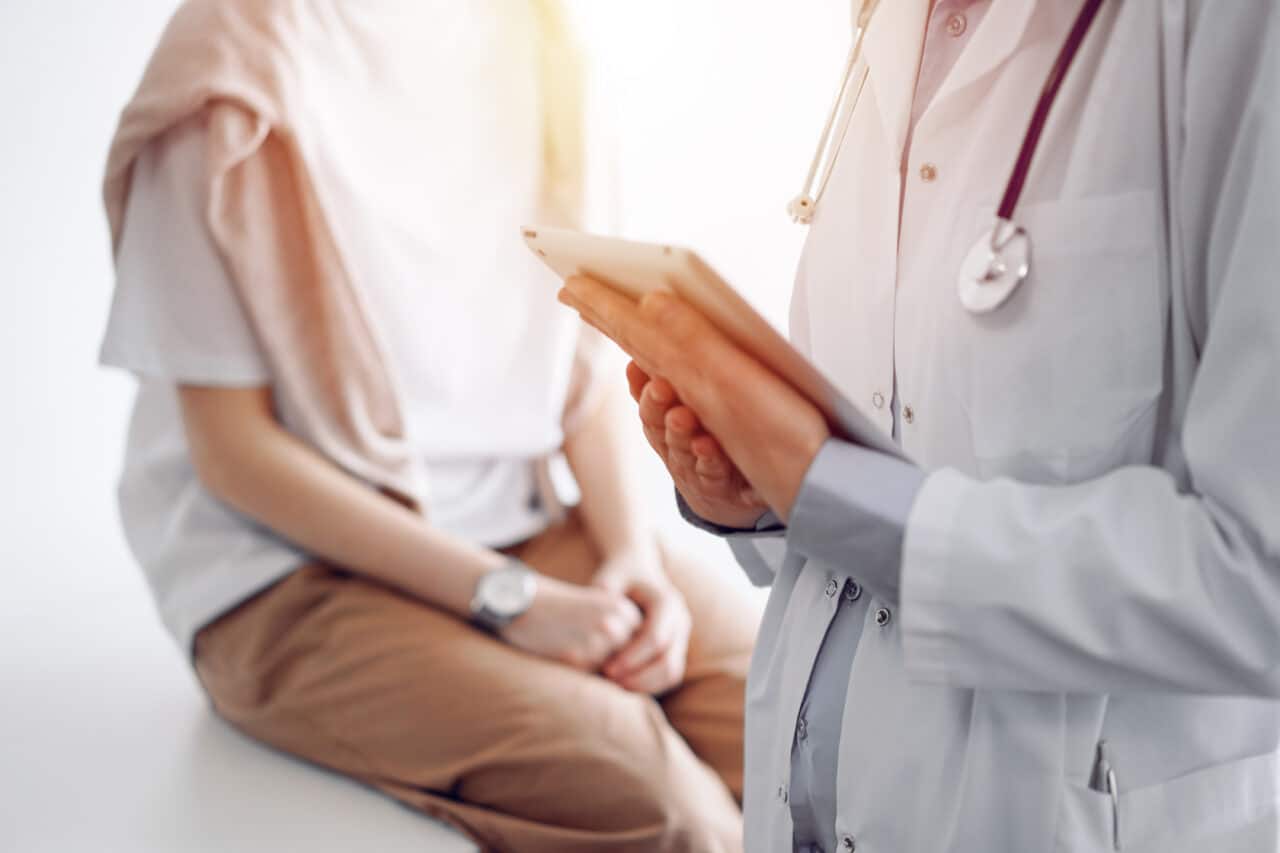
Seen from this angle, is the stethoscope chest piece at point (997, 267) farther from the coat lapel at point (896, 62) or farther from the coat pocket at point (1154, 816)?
the coat pocket at point (1154, 816)

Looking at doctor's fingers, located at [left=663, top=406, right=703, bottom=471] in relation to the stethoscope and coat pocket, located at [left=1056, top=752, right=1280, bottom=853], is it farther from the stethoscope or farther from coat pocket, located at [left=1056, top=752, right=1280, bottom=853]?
coat pocket, located at [left=1056, top=752, right=1280, bottom=853]

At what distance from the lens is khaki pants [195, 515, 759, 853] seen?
44.3 inches

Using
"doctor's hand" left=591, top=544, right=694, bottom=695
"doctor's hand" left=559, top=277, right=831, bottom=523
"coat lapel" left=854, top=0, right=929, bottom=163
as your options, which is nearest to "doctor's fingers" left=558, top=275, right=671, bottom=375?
"doctor's hand" left=559, top=277, right=831, bottom=523

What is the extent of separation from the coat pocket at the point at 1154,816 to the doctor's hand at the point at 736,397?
22 centimetres

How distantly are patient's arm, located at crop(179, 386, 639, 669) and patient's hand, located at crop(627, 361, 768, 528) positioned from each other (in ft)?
1.67

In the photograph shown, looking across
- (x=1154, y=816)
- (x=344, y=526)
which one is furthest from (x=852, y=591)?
(x=344, y=526)

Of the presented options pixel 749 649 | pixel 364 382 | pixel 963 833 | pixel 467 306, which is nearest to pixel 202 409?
pixel 364 382

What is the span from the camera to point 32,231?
1586 millimetres

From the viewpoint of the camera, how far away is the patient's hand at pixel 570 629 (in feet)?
4.07

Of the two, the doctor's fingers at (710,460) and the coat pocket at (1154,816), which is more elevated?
the doctor's fingers at (710,460)

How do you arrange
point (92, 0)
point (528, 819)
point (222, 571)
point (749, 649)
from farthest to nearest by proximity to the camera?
point (92, 0), point (749, 649), point (222, 571), point (528, 819)

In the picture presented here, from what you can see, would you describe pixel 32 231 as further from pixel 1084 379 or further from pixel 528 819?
pixel 1084 379

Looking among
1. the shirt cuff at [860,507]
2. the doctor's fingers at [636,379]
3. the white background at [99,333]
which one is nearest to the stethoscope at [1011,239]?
the shirt cuff at [860,507]

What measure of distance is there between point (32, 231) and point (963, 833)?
1.54 metres
